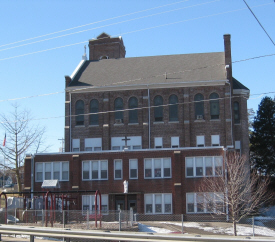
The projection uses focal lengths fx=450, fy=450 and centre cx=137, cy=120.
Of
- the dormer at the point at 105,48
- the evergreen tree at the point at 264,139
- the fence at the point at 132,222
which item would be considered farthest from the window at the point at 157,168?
the dormer at the point at 105,48

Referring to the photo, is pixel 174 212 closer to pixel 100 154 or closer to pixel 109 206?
pixel 109 206

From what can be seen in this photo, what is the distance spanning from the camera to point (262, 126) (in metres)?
53.2

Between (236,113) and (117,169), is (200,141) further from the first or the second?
(117,169)

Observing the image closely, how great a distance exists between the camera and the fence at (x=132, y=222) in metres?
26.4

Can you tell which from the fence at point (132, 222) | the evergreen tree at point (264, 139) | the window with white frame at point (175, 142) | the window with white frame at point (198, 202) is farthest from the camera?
the evergreen tree at point (264, 139)

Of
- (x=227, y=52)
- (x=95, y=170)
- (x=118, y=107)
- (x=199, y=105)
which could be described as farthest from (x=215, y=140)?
(x=95, y=170)

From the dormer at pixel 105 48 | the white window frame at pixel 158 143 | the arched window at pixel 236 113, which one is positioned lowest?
the white window frame at pixel 158 143

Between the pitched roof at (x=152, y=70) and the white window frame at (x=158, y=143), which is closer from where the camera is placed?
the white window frame at (x=158, y=143)

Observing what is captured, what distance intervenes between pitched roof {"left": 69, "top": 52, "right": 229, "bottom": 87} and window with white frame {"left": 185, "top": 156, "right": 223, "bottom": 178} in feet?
37.3

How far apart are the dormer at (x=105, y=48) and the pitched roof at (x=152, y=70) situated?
3903 millimetres

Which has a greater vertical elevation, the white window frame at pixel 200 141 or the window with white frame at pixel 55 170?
the white window frame at pixel 200 141

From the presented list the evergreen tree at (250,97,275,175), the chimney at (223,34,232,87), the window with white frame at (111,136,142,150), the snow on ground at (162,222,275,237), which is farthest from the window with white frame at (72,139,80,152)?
the evergreen tree at (250,97,275,175)

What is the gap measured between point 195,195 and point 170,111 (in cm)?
1172

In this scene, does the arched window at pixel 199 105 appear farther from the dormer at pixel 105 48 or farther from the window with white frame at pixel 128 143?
the dormer at pixel 105 48
